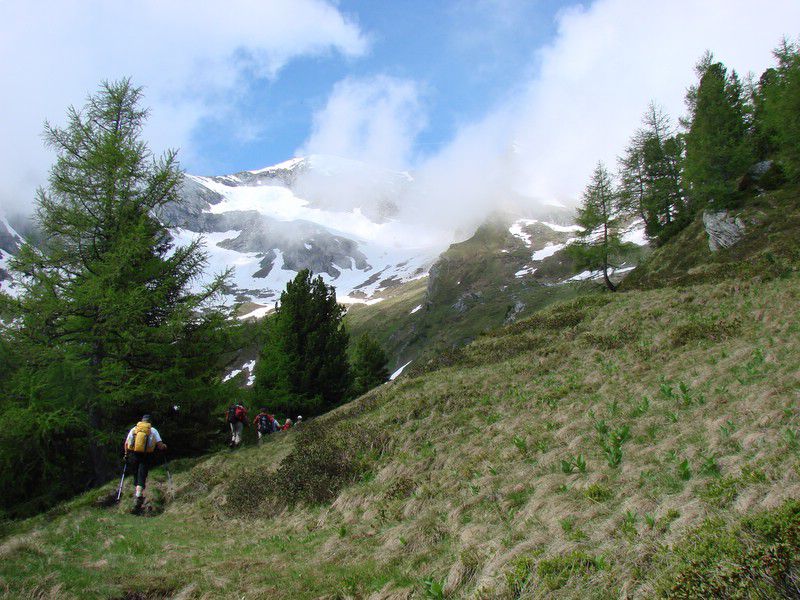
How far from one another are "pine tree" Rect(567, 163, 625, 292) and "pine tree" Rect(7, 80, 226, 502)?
29463 mm

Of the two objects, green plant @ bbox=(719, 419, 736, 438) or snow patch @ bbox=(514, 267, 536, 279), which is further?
snow patch @ bbox=(514, 267, 536, 279)

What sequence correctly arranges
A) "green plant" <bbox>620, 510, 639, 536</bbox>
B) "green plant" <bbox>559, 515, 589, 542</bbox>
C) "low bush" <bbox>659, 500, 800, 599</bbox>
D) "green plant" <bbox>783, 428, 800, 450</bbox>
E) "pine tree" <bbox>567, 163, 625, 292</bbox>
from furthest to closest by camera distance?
"pine tree" <bbox>567, 163, 625, 292</bbox>
"green plant" <bbox>783, 428, 800, 450</bbox>
"green plant" <bbox>559, 515, 589, 542</bbox>
"green plant" <bbox>620, 510, 639, 536</bbox>
"low bush" <bbox>659, 500, 800, 599</bbox>

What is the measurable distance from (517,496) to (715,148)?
118ft

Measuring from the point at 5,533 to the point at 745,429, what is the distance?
47.3 ft

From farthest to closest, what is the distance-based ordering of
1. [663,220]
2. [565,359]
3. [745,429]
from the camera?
[663,220]
[565,359]
[745,429]

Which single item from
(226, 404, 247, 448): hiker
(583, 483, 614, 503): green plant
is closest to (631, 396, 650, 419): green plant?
(583, 483, 614, 503): green plant

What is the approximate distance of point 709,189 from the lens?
31438 millimetres

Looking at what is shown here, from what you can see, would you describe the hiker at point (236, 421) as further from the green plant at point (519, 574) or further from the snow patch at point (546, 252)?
the snow patch at point (546, 252)

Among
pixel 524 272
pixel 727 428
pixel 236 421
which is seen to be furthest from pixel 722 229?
pixel 524 272

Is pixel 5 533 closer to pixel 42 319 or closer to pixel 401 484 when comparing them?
pixel 42 319

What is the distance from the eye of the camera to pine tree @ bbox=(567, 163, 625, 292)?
36.0 meters

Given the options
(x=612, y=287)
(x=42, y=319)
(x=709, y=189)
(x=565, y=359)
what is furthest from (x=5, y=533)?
(x=709, y=189)

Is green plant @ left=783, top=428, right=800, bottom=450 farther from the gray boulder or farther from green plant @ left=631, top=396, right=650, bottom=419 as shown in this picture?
the gray boulder

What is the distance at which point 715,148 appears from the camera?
108 feet
